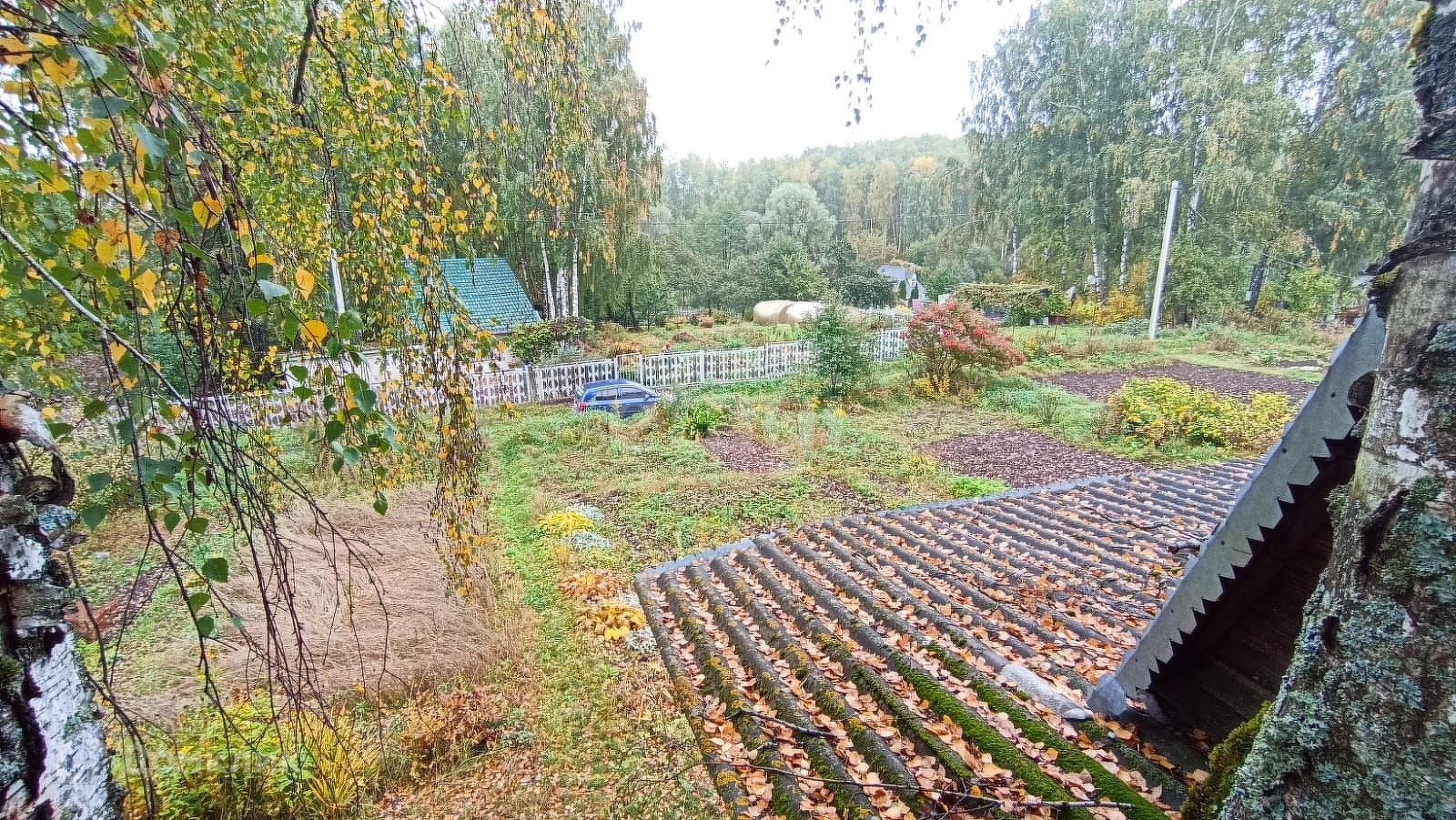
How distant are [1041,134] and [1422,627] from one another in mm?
28588

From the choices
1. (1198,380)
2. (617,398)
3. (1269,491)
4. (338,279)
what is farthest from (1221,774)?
(1198,380)

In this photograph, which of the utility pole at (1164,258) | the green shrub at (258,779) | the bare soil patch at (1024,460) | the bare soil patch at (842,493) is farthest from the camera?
the utility pole at (1164,258)

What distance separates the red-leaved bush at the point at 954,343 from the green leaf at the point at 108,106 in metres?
13.7

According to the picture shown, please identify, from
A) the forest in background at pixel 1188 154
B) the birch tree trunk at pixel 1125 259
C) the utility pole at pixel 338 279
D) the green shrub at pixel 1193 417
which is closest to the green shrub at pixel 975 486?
the green shrub at pixel 1193 417

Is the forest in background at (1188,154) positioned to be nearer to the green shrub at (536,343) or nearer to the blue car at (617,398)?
the green shrub at (536,343)

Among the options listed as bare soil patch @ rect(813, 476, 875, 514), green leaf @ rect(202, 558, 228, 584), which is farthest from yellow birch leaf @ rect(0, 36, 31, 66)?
bare soil patch @ rect(813, 476, 875, 514)

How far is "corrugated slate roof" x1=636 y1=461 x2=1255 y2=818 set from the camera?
7.38 feet

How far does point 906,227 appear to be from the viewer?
161 ft

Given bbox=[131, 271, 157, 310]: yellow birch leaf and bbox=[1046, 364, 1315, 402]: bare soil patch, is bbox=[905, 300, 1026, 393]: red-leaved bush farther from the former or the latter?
bbox=[131, 271, 157, 310]: yellow birch leaf

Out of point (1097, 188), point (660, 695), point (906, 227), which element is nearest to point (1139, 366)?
point (1097, 188)

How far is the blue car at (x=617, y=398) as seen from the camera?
39.7ft

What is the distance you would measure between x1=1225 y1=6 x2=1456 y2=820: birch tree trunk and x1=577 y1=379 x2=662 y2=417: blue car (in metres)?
11.4

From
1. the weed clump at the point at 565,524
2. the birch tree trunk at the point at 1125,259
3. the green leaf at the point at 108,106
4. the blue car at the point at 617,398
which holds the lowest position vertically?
the weed clump at the point at 565,524

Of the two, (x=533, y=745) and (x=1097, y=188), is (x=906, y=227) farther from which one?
(x=533, y=745)
